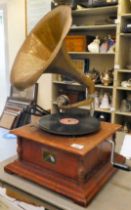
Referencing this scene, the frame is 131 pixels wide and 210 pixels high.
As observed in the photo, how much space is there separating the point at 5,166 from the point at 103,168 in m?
0.43

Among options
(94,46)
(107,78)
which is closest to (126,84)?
(107,78)

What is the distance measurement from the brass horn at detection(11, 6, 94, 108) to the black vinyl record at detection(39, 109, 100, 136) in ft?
0.25

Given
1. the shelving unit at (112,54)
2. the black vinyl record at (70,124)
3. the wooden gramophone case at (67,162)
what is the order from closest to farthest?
1. the wooden gramophone case at (67,162)
2. the black vinyl record at (70,124)
3. the shelving unit at (112,54)

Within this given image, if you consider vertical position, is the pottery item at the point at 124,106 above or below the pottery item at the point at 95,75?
below

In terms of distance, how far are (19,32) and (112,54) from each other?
1.56 meters

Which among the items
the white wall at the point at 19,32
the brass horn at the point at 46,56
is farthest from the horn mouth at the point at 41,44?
the white wall at the point at 19,32

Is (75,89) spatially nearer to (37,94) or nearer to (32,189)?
(37,94)

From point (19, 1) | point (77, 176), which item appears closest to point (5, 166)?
point (77, 176)

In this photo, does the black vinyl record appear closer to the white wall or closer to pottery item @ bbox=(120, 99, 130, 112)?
pottery item @ bbox=(120, 99, 130, 112)

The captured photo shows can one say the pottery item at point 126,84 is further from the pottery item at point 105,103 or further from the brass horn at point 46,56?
the brass horn at point 46,56

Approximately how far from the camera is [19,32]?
3.55m

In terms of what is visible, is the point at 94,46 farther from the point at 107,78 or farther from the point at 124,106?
the point at 124,106

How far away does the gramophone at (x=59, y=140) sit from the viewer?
0.87m

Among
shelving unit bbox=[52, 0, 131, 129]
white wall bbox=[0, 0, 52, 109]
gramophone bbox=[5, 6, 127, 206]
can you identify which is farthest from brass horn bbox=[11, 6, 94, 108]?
white wall bbox=[0, 0, 52, 109]
